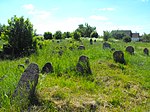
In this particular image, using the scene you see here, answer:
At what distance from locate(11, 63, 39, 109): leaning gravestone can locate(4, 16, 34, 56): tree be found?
16.7m

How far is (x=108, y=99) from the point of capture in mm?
7742

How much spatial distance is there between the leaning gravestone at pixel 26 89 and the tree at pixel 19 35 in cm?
1672

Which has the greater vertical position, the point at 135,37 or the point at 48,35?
the point at 48,35

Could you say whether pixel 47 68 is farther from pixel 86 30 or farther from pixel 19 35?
pixel 86 30

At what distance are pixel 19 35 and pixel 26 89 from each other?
57.8ft

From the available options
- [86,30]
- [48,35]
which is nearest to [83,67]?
[48,35]

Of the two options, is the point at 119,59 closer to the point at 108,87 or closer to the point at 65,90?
the point at 108,87

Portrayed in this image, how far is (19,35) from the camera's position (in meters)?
23.4

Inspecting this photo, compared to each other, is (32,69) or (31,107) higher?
(32,69)

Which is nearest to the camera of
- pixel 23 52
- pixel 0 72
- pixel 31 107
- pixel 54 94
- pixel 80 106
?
pixel 31 107

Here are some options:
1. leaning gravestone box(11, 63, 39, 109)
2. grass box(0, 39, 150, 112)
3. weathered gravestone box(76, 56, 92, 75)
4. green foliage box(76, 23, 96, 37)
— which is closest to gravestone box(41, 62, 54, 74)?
grass box(0, 39, 150, 112)

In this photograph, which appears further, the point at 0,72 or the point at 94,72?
the point at 94,72

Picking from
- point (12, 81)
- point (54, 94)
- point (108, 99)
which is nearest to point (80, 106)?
point (54, 94)

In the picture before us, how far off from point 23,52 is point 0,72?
13852 mm
